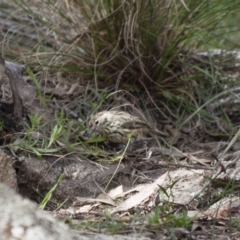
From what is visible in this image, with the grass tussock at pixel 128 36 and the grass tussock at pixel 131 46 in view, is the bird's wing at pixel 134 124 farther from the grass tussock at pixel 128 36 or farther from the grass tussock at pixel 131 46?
the grass tussock at pixel 128 36

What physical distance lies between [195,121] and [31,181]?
182 cm

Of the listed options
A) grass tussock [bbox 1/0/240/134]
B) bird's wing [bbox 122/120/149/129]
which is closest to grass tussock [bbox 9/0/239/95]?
grass tussock [bbox 1/0/240/134]

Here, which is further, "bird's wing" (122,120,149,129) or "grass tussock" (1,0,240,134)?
"grass tussock" (1,0,240,134)

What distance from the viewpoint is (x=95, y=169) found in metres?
5.29

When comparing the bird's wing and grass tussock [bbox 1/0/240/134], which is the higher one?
grass tussock [bbox 1/0/240/134]

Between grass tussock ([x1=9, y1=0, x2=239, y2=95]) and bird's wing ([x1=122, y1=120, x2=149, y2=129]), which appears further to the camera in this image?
grass tussock ([x1=9, y1=0, x2=239, y2=95])

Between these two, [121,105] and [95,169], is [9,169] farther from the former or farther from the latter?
[121,105]

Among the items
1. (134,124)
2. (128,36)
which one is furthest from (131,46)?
(134,124)

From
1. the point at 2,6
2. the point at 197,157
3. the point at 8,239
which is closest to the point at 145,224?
the point at 8,239

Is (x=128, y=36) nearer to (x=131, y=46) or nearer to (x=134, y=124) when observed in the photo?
(x=131, y=46)

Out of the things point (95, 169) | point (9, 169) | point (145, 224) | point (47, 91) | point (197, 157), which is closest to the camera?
point (145, 224)

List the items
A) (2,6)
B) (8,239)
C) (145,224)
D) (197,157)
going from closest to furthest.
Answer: (8,239) < (145,224) < (197,157) < (2,6)

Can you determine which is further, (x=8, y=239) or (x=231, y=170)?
(x=231, y=170)

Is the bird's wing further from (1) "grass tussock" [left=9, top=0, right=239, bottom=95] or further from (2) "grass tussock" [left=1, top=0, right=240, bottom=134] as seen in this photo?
(1) "grass tussock" [left=9, top=0, right=239, bottom=95]
